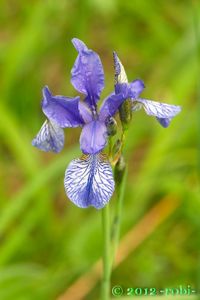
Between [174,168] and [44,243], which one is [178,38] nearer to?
[174,168]

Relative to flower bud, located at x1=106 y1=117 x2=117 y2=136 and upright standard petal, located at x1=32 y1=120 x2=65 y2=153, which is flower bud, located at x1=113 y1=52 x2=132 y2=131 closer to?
flower bud, located at x1=106 y1=117 x2=117 y2=136

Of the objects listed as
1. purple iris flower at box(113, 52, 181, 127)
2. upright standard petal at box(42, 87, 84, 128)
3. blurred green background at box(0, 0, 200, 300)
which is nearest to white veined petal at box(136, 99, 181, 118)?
purple iris flower at box(113, 52, 181, 127)

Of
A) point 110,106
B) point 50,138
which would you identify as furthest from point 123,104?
point 50,138

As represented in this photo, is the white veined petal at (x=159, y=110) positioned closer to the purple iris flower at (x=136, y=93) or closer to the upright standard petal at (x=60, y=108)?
the purple iris flower at (x=136, y=93)

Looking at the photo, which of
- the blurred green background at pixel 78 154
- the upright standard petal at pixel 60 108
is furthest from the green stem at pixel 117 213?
the blurred green background at pixel 78 154

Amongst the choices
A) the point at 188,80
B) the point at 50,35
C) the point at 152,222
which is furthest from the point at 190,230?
the point at 50,35

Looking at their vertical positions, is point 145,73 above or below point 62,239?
above
